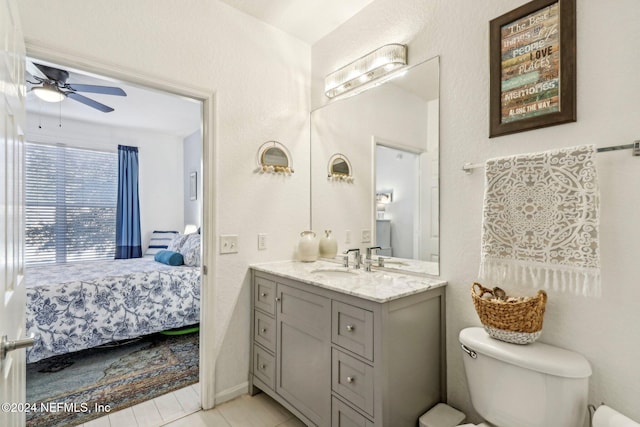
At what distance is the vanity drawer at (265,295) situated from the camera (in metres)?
1.98

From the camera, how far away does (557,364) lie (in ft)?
3.67

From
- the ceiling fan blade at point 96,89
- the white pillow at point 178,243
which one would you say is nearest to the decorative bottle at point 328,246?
the white pillow at point 178,243

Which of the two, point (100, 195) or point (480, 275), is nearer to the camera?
point (480, 275)

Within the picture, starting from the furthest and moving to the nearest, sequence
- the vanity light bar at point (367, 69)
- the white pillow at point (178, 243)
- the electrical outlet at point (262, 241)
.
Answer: the white pillow at point (178, 243)
the electrical outlet at point (262, 241)
the vanity light bar at point (367, 69)

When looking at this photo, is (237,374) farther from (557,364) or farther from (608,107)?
(608,107)

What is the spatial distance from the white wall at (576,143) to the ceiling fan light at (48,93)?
9.43 feet

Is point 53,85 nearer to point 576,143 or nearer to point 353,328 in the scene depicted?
point 353,328

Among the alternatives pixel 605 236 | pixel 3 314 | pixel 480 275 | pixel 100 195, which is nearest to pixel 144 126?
pixel 100 195

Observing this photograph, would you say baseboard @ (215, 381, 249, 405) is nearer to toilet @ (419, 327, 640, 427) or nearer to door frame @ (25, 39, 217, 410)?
door frame @ (25, 39, 217, 410)

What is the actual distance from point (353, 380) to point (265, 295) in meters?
0.85

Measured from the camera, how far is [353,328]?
4.74ft

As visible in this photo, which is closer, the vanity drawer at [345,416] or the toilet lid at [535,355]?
the toilet lid at [535,355]

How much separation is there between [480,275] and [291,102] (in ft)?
6.07

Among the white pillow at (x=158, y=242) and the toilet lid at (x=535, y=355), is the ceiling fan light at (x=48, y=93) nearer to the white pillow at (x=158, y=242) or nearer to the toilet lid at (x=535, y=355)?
the white pillow at (x=158, y=242)
